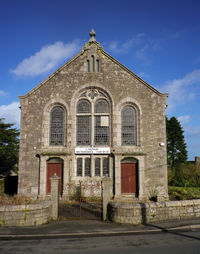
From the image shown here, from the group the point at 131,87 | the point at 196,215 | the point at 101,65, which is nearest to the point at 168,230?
the point at 196,215

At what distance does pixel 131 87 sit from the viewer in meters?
16.6

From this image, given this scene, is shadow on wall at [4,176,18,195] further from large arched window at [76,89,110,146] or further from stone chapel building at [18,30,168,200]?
large arched window at [76,89,110,146]

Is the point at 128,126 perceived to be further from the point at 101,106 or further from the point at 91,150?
the point at 91,150

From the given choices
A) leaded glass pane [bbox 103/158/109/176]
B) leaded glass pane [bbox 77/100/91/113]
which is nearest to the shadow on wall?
leaded glass pane [bbox 103/158/109/176]

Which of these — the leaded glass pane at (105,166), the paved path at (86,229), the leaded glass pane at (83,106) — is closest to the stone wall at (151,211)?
the paved path at (86,229)

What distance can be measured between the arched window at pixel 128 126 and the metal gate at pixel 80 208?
458 centimetres

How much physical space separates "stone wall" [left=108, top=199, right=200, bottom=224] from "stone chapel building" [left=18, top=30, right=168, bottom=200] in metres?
4.85

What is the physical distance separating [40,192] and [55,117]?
5513mm

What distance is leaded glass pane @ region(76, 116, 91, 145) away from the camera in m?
16.4

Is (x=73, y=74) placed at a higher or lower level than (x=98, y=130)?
higher

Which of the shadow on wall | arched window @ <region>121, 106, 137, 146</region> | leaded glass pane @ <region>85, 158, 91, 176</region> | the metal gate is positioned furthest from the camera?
the shadow on wall

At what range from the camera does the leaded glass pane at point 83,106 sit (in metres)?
16.8

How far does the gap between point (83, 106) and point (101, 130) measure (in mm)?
2308

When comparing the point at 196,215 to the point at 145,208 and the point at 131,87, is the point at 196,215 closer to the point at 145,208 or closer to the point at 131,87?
the point at 145,208
